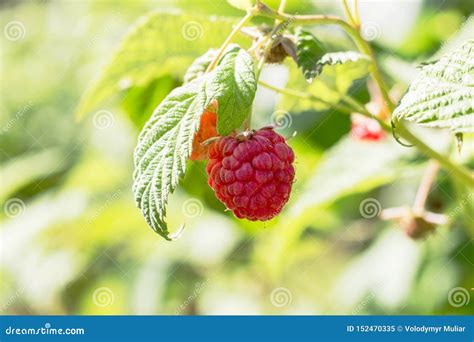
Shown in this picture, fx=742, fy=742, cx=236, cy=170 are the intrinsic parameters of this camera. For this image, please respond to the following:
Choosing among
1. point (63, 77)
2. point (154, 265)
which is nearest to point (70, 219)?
point (154, 265)

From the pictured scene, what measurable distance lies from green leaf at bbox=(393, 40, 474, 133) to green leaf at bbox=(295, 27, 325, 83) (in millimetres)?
224

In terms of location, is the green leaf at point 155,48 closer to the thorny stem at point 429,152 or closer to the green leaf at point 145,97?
the green leaf at point 145,97

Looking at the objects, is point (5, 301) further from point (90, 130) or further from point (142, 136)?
point (142, 136)

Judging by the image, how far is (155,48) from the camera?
1854 millimetres

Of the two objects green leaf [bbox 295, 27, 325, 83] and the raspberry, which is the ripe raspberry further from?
green leaf [bbox 295, 27, 325, 83]

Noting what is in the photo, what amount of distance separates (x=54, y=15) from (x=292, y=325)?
2740 mm

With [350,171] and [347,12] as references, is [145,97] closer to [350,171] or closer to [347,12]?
[350,171]

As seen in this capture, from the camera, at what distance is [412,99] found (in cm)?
119

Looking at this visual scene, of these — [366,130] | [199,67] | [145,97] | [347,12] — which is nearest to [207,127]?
[199,67]

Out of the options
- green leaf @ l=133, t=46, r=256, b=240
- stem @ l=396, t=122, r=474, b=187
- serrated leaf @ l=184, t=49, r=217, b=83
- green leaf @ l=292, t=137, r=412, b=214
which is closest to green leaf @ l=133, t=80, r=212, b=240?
green leaf @ l=133, t=46, r=256, b=240

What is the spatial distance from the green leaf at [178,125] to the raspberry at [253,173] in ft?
0.36

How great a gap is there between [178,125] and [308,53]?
31cm

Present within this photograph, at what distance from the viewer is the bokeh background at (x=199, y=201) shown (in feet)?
A: 7.47

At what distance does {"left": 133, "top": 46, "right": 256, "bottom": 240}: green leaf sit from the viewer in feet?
4.05
